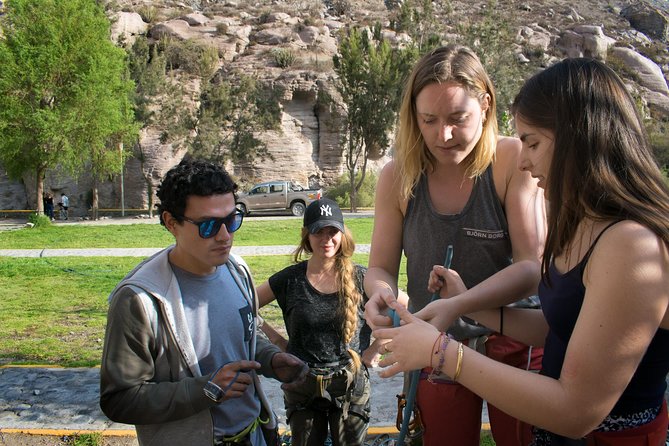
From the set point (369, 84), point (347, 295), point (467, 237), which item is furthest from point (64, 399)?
point (369, 84)

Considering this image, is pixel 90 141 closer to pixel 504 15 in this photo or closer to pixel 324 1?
pixel 324 1

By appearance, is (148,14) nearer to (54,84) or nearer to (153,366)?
(54,84)

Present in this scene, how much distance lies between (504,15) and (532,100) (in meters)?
61.7

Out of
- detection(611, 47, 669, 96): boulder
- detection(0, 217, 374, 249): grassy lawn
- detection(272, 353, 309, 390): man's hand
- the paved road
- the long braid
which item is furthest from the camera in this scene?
detection(611, 47, 669, 96): boulder

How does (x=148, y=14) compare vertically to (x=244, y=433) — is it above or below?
above

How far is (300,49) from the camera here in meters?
42.2

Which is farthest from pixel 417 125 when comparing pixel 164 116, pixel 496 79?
pixel 496 79

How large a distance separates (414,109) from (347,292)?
143cm

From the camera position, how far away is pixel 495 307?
2068 millimetres

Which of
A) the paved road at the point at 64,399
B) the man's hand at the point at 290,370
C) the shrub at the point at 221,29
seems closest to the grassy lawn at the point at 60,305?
the paved road at the point at 64,399

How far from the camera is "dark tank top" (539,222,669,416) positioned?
1.52 metres

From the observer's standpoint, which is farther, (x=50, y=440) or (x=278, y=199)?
(x=278, y=199)

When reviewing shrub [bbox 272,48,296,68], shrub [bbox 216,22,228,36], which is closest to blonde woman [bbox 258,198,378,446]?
shrub [bbox 272,48,296,68]

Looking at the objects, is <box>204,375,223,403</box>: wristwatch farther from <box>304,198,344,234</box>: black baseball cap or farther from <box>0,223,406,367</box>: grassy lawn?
<box>0,223,406,367</box>: grassy lawn
